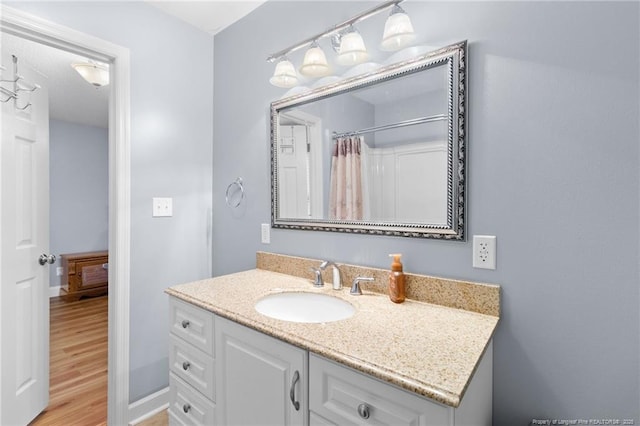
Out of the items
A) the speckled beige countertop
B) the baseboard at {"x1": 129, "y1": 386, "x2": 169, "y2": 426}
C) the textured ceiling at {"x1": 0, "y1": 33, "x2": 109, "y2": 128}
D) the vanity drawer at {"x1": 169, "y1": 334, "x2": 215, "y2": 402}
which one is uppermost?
the textured ceiling at {"x1": 0, "y1": 33, "x2": 109, "y2": 128}

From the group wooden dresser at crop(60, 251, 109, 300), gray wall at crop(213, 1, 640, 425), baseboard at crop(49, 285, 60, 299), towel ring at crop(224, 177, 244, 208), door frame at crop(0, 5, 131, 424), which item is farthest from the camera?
baseboard at crop(49, 285, 60, 299)

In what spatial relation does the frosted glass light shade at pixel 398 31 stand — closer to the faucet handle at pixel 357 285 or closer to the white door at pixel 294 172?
the white door at pixel 294 172

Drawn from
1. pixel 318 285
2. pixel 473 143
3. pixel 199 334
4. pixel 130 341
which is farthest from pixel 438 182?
pixel 130 341

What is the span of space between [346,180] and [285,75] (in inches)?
23.9

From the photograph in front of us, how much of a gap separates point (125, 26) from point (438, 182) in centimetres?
183

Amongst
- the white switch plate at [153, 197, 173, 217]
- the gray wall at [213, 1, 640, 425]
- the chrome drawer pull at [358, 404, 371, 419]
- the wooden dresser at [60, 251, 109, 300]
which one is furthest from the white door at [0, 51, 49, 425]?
the wooden dresser at [60, 251, 109, 300]

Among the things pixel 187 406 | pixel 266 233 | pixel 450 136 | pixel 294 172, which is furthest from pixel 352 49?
pixel 187 406

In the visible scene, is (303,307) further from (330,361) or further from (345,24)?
(345,24)

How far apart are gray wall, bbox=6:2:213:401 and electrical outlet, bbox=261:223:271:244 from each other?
20.7 inches

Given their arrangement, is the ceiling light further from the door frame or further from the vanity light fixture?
the door frame

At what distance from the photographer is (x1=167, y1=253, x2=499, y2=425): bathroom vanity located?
0.70 metres

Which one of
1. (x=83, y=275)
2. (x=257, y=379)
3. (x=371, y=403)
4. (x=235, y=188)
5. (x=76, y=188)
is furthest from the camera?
(x=76, y=188)

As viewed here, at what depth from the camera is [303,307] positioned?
1.35 metres

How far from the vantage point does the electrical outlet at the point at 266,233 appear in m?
1.77
